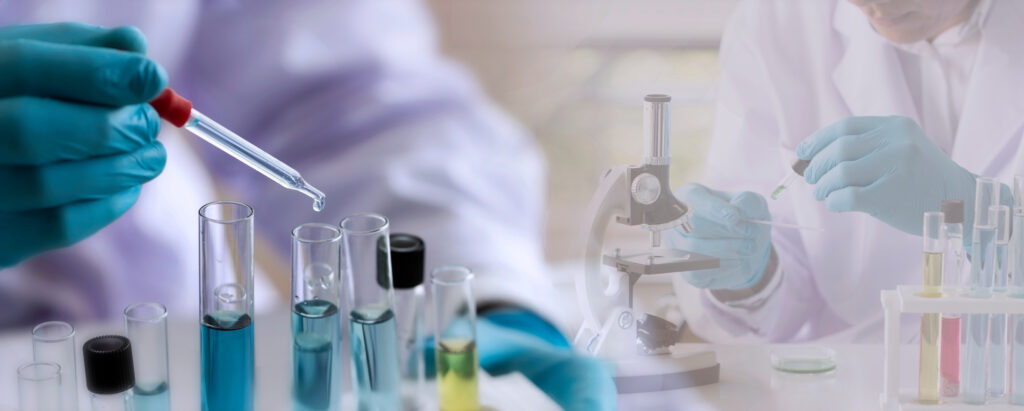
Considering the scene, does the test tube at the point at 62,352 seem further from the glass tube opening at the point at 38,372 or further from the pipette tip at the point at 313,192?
the pipette tip at the point at 313,192

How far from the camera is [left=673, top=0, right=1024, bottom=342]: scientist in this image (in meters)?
0.93

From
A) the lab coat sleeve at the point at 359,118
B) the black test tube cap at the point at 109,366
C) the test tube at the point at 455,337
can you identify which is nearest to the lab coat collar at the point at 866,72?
the lab coat sleeve at the point at 359,118

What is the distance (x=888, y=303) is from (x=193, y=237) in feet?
2.59

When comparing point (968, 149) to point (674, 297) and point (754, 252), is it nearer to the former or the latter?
point (754, 252)

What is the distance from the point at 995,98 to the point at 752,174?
0.84 ft

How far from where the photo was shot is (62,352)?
80 centimetres

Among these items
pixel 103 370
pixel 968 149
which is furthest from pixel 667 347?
pixel 103 370

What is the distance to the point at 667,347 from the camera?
921mm

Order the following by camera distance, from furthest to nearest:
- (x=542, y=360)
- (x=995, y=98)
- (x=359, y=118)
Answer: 1. (x=359, y=118)
2. (x=995, y=98)
3. (x=542, y=360)

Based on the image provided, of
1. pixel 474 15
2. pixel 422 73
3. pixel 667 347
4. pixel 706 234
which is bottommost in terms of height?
pixel 667 347

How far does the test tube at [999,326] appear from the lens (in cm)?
79

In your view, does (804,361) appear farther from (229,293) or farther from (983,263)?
Result: (229,293)

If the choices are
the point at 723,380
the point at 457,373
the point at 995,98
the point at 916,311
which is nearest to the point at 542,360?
the point at 457,373

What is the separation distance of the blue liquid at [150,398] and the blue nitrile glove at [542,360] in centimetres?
23
